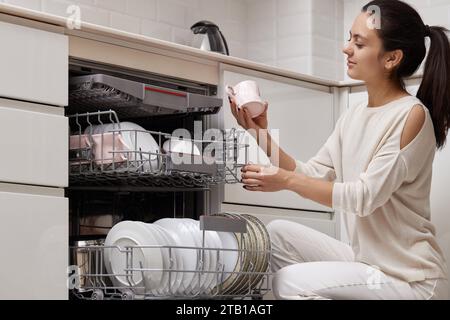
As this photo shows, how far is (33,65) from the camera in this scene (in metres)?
1.84

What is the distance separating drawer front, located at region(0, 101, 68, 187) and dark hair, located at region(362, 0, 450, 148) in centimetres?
82

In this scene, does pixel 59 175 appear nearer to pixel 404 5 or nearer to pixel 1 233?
pixel 1 233

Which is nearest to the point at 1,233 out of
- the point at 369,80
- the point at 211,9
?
the point at 369,80

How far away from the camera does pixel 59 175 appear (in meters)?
1.87

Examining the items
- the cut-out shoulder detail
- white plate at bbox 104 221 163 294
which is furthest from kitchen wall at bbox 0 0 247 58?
the cut-out shoulder detail

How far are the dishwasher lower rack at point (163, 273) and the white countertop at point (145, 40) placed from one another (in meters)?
0.49

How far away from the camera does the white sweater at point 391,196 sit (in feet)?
6.59

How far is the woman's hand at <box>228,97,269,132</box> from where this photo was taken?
224 centimetres

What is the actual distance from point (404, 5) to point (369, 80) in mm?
207

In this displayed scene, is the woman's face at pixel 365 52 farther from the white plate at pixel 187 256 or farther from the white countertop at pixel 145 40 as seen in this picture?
the white plate at pixel 187 256

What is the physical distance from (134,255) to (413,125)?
2.38 ft

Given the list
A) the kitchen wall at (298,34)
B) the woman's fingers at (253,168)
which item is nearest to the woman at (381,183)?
the woman's fingers at (253,168)

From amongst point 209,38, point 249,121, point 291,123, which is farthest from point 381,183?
point 209,38

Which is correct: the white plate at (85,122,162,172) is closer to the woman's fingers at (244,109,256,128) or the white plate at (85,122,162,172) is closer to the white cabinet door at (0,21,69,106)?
the white cabinet door at (0,21,69,106)
